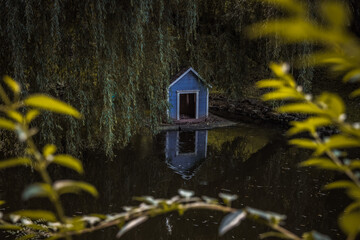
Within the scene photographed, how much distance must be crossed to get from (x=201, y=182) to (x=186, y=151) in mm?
2523

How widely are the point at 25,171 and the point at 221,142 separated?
5885 millimetres

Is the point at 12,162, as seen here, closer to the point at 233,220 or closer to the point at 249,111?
the point at 233,220

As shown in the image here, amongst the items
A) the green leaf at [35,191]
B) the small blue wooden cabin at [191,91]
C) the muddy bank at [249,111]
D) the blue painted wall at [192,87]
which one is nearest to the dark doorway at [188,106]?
→ the small blue wooden cabin at [191,91]

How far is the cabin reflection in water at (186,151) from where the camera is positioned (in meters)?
9.23

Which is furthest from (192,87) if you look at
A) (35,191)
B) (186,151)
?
(35,191)

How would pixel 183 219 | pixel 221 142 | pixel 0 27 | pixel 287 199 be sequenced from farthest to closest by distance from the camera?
1. pixel 221 142
2. pixel 287 199
3. pixel 183 219
4. pixel 0 27

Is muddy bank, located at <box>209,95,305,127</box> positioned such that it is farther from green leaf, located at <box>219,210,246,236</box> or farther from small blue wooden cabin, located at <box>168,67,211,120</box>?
green leaf, located at <box>219,210,246,236</box>

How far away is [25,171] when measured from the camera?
8453mm

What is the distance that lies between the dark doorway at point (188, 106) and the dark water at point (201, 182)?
3060mm

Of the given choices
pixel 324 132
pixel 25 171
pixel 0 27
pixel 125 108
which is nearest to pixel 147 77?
pixel 125 108

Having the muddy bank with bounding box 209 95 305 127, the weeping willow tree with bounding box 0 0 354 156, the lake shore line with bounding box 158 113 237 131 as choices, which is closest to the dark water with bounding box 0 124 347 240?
the lake shore line with bounding box 158 113 237 131

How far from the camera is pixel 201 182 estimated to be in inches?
321

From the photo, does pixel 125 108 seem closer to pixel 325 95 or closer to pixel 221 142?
pixel 325 95

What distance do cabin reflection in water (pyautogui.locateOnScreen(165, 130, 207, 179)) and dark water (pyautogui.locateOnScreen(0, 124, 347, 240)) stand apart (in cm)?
3
